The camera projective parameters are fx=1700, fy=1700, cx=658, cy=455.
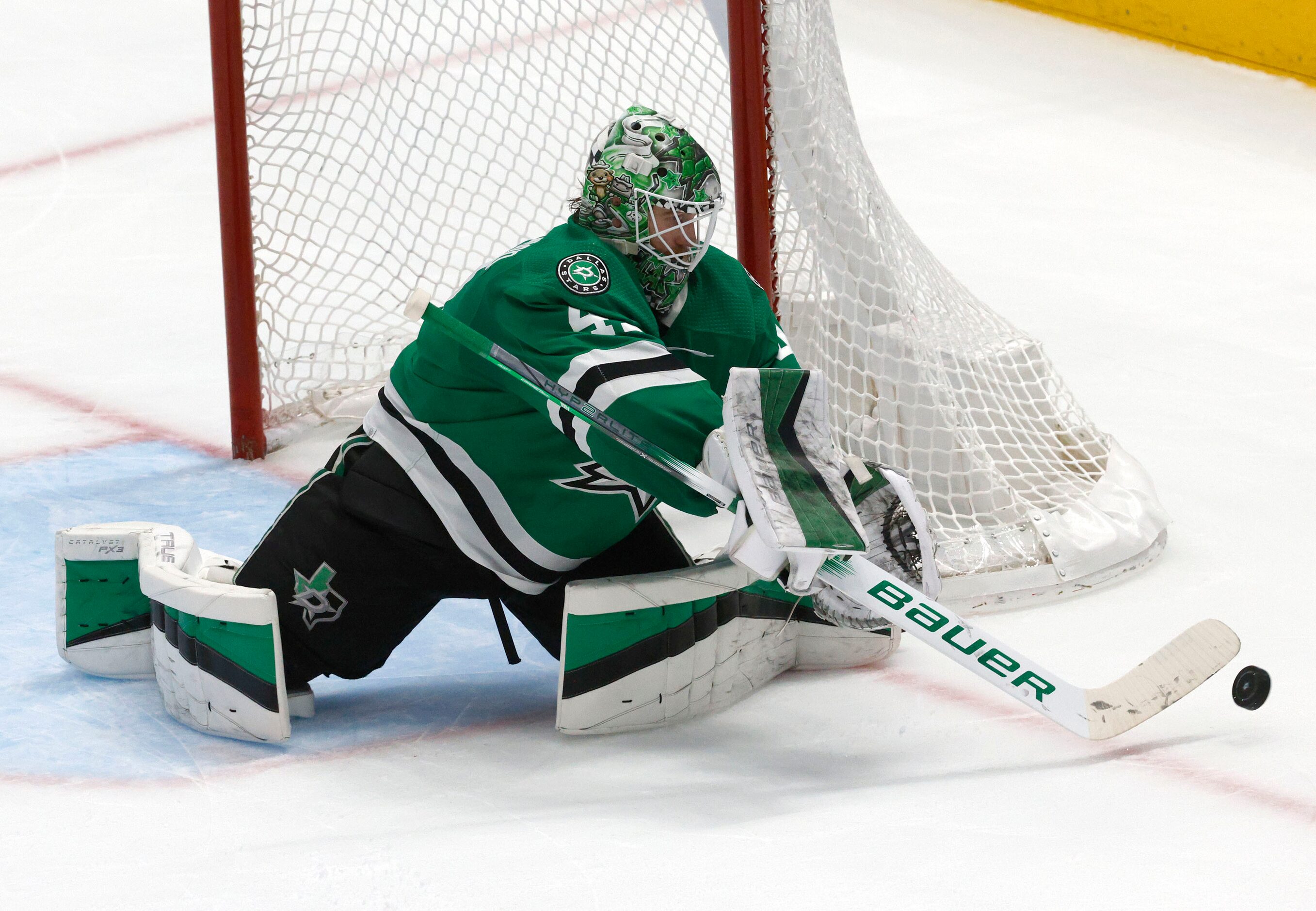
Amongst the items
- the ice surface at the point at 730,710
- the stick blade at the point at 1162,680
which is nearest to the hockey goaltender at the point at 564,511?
the ice surface at the point at 730,710

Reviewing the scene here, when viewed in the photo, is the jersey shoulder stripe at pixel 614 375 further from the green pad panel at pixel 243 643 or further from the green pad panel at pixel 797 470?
the green pad panel at pixel 243 643

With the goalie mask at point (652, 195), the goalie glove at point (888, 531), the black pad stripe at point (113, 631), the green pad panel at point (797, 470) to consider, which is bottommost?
the black pad stripe at point (113, 631)

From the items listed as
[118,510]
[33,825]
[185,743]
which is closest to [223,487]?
[118,510]

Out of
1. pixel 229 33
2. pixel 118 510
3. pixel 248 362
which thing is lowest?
pixel 118 510

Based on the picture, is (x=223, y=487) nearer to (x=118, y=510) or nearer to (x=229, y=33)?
(x=118, y=510)

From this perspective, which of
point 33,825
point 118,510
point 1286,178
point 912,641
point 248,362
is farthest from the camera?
point 1286,178

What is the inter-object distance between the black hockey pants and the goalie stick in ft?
0.93

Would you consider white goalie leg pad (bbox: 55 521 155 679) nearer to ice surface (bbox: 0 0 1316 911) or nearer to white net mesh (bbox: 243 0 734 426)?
ice surface (bbox: 0 0 1316 911)

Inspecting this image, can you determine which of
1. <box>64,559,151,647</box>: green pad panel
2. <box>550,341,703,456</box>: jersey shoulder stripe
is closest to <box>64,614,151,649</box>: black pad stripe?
<box>64,559,151,647</box>: green pad panel

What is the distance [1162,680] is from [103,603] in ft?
5.13

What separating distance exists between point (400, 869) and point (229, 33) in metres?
2.01

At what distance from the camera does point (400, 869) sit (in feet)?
6.53

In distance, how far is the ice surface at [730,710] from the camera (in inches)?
78.2

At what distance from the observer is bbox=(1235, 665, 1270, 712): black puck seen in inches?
91.9
